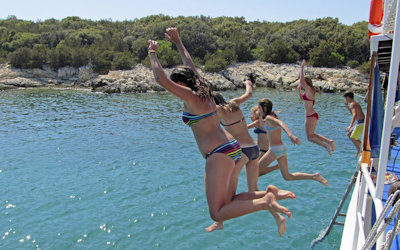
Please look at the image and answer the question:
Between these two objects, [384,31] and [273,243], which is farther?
[273,243]

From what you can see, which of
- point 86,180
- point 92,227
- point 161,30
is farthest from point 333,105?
point 161,30

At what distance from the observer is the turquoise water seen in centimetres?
695

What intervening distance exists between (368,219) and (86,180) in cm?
838

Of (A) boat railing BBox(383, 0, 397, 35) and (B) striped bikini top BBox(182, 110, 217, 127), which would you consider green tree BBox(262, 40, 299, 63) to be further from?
(B) striped bikini top BBox(182, 110, 217, 127)

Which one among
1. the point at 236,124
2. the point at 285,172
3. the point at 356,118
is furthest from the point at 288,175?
the point at 356,118

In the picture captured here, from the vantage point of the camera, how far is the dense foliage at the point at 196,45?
169ft

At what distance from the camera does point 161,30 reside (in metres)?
59.3

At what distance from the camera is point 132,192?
31.2 ft

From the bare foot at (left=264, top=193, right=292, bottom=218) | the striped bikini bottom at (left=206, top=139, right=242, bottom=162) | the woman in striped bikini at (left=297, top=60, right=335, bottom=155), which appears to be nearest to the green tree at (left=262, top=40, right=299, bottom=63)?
the woman in striped bikini at (left=297, top=60, right=335, bottom=155)

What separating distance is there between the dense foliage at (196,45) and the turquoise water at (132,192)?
116 feet

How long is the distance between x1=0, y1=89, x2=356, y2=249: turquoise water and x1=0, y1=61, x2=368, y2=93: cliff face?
2452 centimetres

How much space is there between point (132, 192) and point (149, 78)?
37254 millimetres

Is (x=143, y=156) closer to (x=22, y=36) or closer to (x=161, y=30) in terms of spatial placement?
(x=161, y=30)

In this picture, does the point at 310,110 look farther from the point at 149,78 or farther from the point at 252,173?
the point at 149,78
